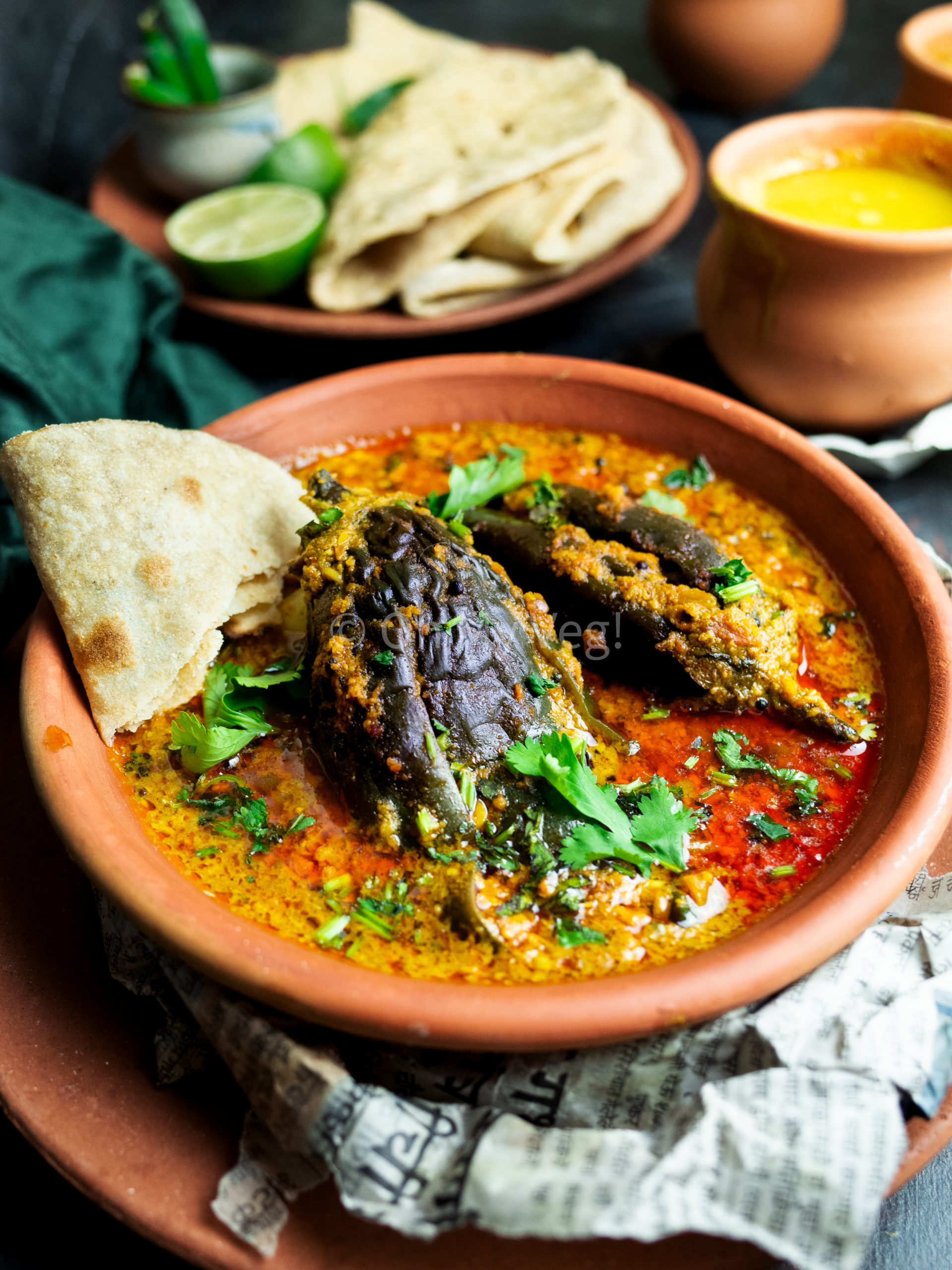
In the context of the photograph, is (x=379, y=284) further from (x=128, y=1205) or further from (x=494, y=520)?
(x=128, y=1205)

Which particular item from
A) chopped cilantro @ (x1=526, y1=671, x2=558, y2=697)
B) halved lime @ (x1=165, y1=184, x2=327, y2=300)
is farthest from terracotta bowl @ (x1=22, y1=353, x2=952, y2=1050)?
halved lime @ (x1=165, y1=184, x2=327, y2=300)

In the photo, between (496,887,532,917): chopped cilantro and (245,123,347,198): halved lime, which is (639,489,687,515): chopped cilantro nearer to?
(496,887,532,917): chopped cilantro

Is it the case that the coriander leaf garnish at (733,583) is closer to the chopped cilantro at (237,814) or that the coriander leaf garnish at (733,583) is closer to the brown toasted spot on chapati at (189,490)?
the chopped cilantro at (237,814)

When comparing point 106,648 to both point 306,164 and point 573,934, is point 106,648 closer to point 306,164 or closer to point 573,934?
point 573,934

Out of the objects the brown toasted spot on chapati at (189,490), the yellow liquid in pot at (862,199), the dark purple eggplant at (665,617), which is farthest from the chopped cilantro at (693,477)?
the brown toasted spot on chapati at (189,490)

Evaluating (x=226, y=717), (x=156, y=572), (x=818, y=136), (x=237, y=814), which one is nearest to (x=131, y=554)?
(x=156, y=572)

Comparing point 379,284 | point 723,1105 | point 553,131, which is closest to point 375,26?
point 553,131
